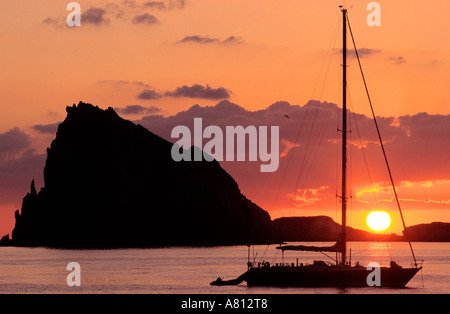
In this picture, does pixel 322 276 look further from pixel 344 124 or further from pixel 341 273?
pixel 344 124

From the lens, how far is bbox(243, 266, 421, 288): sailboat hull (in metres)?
63.4

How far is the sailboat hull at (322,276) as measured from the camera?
6341cm

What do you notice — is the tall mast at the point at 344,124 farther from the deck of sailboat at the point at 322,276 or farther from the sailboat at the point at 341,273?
the deck of sailboat at the point at 322,276

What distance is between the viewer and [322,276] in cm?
6512

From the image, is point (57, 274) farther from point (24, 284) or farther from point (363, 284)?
point (363, 284)

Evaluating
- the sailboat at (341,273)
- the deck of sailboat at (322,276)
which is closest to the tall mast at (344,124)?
the sailboat at (341,273)

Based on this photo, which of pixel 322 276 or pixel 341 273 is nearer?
pixel 341 273

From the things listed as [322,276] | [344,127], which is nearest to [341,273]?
[322,276]

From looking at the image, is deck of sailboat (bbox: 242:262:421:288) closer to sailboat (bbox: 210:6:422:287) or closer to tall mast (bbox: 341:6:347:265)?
sailboat (bbox: 210:6:422:287)
